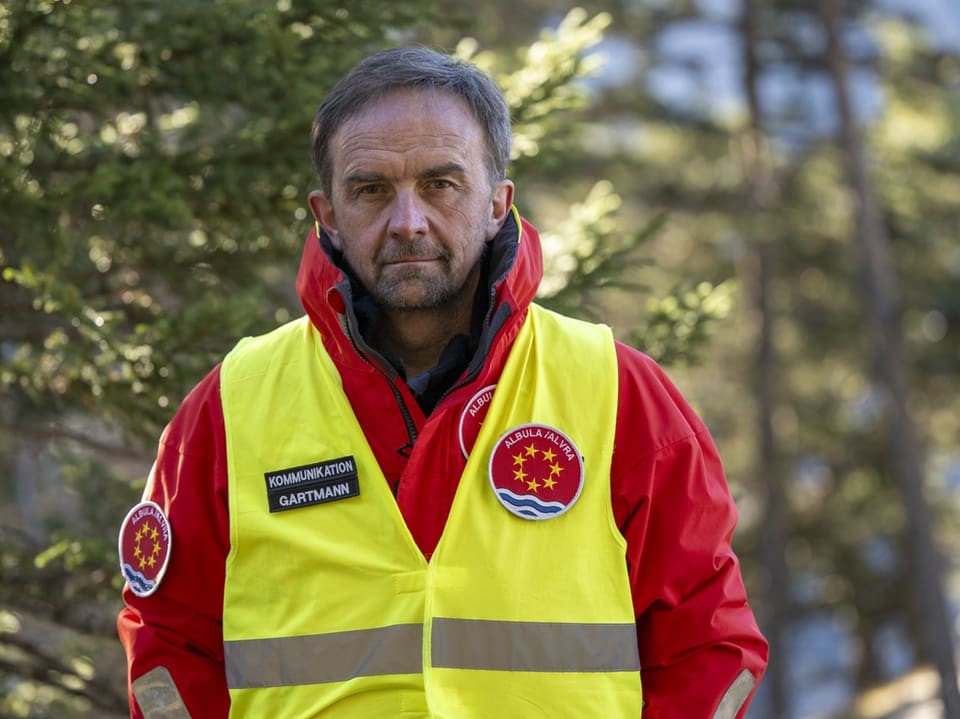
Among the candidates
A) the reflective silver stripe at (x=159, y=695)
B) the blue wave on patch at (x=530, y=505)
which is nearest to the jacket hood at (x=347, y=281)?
the blue wave on patch at (x=530, y=505)

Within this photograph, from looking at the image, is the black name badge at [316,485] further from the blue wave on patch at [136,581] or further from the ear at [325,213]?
the ear at [325,213]

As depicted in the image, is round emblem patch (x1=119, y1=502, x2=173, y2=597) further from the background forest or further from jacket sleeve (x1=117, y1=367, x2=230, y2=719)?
the background forest

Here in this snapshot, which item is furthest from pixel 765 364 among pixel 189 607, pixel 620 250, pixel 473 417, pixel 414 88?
pixel 189 607

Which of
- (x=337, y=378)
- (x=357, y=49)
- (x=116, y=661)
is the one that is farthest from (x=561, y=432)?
(x=116, y=661)

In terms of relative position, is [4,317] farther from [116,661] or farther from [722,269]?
[722,269]

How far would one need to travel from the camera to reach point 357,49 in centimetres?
588

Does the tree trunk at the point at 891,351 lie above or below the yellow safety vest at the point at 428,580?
below

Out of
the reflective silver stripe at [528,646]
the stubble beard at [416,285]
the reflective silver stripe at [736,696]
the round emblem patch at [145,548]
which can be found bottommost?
the reflective silver stripe at [736,696]

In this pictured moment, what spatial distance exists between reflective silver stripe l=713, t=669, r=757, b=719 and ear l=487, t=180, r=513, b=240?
4.02 ft

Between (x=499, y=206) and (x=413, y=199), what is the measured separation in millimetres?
323

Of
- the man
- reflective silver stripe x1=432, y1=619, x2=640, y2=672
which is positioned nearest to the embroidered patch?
the man

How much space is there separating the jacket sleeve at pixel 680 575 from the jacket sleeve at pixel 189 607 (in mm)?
945

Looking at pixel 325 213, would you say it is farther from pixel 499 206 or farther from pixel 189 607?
pixel 189 607

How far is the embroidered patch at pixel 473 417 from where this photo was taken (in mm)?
3168
